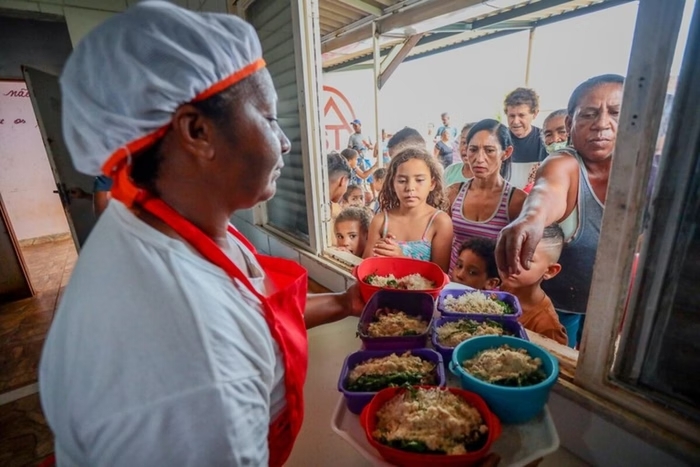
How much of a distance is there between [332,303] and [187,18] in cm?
101

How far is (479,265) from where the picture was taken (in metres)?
1.76

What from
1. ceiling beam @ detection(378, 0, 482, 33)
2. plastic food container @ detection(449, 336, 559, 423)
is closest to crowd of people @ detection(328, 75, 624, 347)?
plastic food container @ detection(449, 336, 559, 423)

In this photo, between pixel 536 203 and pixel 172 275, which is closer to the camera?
pixel 172 275

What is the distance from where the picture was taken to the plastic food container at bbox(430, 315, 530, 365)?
0.98m

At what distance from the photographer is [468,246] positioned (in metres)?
1.80

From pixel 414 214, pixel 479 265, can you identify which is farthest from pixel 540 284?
pixel 414 214

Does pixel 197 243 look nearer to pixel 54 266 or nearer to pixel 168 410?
pixel 168 410

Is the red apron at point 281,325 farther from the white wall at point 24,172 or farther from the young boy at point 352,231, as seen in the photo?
the white wall at point 24,172

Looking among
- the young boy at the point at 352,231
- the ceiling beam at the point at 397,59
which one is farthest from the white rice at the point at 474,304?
the ceiling beam at the point at 397,59

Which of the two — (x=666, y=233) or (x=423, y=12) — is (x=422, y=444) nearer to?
(x=666, y=233)

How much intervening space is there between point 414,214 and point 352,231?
0.65 m

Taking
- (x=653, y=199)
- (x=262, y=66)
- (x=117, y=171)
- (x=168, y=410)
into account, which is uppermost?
(x=262, y=66)

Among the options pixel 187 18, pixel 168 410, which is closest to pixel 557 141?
pixel 187 18

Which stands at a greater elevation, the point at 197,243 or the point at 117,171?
the point at 117,171
